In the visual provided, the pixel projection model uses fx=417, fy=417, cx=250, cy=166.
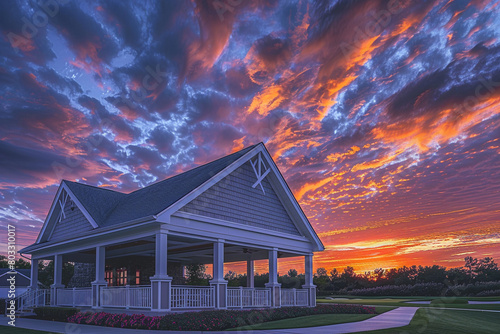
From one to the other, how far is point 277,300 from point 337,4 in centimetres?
1361

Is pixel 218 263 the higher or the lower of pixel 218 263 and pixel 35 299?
the higher

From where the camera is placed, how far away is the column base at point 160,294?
14.3 meters

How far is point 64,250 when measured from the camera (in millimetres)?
21469

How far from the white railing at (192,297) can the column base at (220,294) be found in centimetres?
13

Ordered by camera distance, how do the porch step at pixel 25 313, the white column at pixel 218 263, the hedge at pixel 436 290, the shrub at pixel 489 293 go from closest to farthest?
1. the white column at pixel 218 263
2. the porch step at pixel 25 313
3. the shrub at pixel 489 293
4. the hedge at pixel 436 290

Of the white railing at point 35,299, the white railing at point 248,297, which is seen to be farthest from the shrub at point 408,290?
the white railing at point 35,299

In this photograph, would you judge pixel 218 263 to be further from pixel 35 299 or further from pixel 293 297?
pixel 35 299

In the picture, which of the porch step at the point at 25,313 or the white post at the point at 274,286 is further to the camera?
the porch step at the point at 25,313

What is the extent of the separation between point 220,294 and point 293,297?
5667 millimetres

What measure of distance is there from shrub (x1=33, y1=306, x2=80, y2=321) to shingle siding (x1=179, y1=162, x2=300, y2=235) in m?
7.43

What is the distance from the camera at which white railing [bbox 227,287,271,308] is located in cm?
1716

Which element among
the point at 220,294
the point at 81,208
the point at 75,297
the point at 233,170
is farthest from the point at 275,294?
the point at 81,208

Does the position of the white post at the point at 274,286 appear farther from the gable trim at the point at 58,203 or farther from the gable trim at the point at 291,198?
the gable trim at the point at 58,203

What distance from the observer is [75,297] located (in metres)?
19.3
